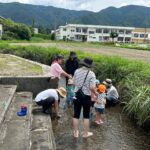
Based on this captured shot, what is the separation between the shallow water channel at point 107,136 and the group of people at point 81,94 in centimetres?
23

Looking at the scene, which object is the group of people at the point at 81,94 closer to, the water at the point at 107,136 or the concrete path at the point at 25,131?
the water at the point at 107,136

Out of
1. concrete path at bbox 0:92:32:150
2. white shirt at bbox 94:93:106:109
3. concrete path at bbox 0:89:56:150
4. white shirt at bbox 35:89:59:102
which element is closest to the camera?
concrete path at bbox 0:92:32:150

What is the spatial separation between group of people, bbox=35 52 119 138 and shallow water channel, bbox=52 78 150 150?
0.75ft

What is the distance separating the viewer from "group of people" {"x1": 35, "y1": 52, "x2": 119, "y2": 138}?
732 cm

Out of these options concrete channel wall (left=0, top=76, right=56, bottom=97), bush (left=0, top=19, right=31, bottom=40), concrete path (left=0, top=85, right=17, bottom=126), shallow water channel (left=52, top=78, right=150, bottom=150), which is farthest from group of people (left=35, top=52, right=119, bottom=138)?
bush (left=0, top=19, right=31, bottom=40)

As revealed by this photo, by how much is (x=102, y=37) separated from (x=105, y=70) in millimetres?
107683

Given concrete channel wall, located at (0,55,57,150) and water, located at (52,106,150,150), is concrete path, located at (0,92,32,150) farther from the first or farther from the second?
concrete channel wall, located at (0,55,57,150)

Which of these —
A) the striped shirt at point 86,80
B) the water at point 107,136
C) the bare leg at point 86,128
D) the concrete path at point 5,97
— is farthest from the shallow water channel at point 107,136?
the concrete path at point 5,97

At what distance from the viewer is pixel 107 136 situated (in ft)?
26.0

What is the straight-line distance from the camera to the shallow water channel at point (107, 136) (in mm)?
7238

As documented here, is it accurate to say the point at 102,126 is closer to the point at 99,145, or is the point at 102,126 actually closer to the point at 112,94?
the point at 99,145

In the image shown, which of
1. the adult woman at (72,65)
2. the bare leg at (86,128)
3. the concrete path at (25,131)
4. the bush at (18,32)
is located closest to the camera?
the concrete path at (25,131)

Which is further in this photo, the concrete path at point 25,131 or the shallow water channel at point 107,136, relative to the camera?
the shallow water channel at point 107,136

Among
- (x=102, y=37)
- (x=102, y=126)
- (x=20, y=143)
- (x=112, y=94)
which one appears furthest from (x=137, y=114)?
(x=102, y=37)
